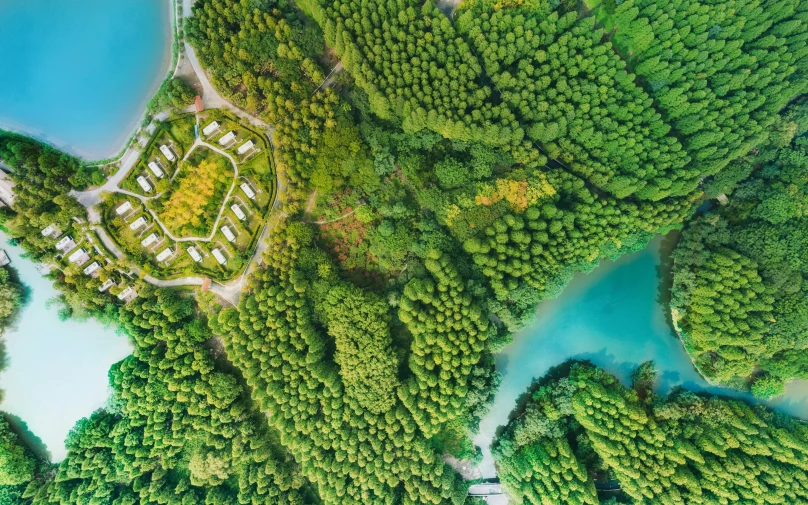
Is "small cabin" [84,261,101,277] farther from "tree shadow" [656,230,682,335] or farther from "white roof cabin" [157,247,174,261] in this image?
"tree shadow" [656,230,682,335]

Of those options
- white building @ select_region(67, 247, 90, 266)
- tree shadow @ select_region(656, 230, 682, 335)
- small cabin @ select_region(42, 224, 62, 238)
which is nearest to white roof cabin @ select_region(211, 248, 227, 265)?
white building @ select_region(67, 247, 90, 266)

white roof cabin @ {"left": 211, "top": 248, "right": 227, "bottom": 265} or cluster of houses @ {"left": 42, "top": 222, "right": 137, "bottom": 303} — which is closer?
cluster of houses @ {"left": 42, "top": 222, "right": 137, "bottom": 303}

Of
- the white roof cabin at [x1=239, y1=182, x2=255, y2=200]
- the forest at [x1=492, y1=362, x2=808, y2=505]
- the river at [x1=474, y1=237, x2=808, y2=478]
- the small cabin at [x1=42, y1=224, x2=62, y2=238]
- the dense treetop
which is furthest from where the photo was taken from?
the river at [x1=474, y1=237, x2=808, y2=478]

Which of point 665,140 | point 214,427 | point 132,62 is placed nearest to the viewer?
point 665,140

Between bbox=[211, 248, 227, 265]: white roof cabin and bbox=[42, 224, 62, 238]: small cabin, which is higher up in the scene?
bbox=[211, 248, 227, 265]: white roof cabin

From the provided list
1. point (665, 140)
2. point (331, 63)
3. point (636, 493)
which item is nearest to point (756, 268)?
point (665, 140)

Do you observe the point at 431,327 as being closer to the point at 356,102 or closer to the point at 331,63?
the point at 356,102

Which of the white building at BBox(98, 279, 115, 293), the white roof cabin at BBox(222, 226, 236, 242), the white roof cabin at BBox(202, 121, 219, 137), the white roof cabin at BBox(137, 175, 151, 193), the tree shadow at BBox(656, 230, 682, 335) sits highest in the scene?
the tree shadow at BBox(656, 230, 682, 335)
